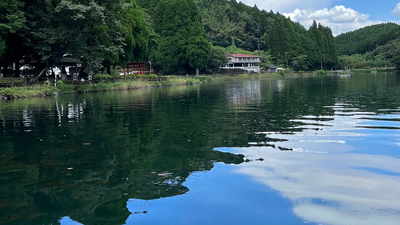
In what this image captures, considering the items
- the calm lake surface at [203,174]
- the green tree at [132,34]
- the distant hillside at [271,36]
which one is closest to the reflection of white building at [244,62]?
the distant hillside at [271,36]

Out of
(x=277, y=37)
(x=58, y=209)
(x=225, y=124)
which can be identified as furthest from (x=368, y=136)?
(x=277, y=37)

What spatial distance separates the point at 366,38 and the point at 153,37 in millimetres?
132155

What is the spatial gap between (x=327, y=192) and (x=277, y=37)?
9949 centimetres

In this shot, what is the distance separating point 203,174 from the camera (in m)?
6.36

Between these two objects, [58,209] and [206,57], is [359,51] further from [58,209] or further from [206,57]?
[58,209]

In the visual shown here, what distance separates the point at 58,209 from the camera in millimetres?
4887

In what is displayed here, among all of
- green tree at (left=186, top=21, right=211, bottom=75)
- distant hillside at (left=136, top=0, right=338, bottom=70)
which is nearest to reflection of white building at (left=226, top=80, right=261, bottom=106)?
green tree at (left=186, top=21, right=211, bottom=75)

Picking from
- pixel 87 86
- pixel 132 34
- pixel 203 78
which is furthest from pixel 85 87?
pixel 203 78

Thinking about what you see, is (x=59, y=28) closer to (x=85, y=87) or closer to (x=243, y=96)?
(x=85, y=87)

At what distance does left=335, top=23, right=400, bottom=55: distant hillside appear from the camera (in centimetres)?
14112

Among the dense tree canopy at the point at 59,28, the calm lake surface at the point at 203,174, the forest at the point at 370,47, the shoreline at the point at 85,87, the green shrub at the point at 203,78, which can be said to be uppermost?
the forest at the point at 370,47

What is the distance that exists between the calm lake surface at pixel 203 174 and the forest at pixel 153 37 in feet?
68.6

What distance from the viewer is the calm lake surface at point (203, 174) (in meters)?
4.68

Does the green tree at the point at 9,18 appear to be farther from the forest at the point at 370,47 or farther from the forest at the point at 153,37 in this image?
the forest at the point at 370,47
